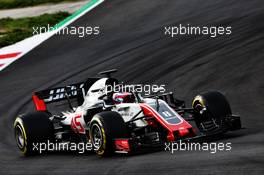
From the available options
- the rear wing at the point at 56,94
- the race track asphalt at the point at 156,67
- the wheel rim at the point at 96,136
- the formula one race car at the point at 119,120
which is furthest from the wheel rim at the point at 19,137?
the wheel rim at the point at 96,136

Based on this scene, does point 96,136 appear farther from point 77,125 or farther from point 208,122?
point 208,122

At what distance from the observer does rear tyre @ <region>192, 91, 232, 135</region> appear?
12406 millimetres

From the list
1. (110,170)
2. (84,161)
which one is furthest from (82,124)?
(110,170)

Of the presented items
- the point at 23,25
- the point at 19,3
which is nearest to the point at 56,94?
the point at 23,25

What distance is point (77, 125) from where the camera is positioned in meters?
13.3

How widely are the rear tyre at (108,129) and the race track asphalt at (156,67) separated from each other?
0.73 feet

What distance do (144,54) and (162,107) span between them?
25.5 feet

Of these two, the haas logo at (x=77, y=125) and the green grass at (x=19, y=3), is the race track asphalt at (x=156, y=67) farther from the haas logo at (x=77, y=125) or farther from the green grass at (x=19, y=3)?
the green grass at (x=19, y=3)

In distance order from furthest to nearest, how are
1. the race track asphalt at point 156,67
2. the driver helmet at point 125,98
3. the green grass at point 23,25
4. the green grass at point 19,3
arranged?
the green grass at point 19,3, the green grass at point 23,25, the driver helmet at point 125,98, the race track asphalt at point 156,67

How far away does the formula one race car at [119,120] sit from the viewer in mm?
11680

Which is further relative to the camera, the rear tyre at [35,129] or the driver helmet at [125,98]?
the rear tyre at [35,129]

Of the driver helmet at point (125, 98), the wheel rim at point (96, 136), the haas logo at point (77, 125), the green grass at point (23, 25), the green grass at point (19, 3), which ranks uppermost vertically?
the green grass at point (19, 3)

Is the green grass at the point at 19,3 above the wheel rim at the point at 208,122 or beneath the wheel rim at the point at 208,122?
above

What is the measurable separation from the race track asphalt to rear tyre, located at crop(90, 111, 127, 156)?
0.73ft
